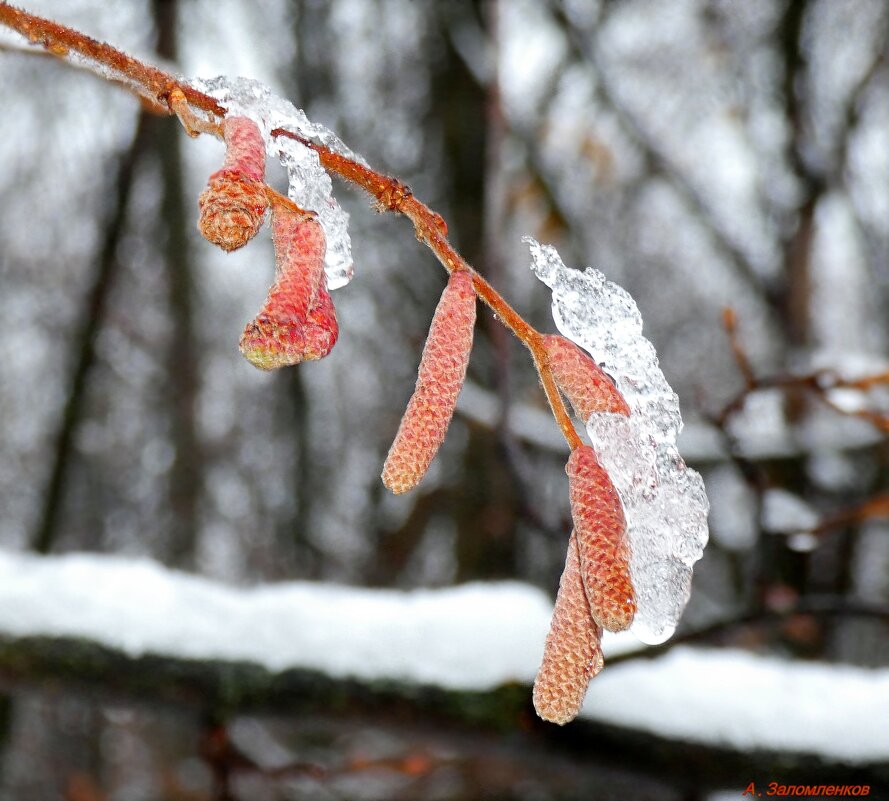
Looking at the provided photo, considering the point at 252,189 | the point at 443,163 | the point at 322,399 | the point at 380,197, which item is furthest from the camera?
the point at 322,399

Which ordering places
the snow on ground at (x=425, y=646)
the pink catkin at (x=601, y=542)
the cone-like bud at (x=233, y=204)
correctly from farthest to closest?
the snow on ground at (x=425, y=646)
the pink catkin at (x=601, y=542)
the cone-like bud at (x=233, y=204)

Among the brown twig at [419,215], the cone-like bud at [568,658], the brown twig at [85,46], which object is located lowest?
the cone-like bud at [568,658]

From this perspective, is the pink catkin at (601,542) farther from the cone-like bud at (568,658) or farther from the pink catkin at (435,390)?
the pink catkin at (435,390)

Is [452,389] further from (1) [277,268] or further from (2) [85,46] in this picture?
(2) [85,46]

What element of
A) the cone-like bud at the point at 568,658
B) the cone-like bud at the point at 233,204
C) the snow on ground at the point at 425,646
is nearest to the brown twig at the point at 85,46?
the cone-like bud at the point at 233,204

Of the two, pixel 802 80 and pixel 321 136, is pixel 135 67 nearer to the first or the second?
pixel 321 136

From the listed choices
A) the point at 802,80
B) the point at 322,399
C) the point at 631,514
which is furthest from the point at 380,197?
the point at 322,399

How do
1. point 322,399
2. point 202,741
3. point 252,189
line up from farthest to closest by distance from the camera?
1. point 322,399
2. point 202,741
3. point 252,189
